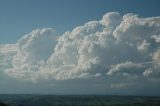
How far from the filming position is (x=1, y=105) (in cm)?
17725

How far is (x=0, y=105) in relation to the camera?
17550cm

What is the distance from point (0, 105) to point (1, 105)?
1.78 meters
